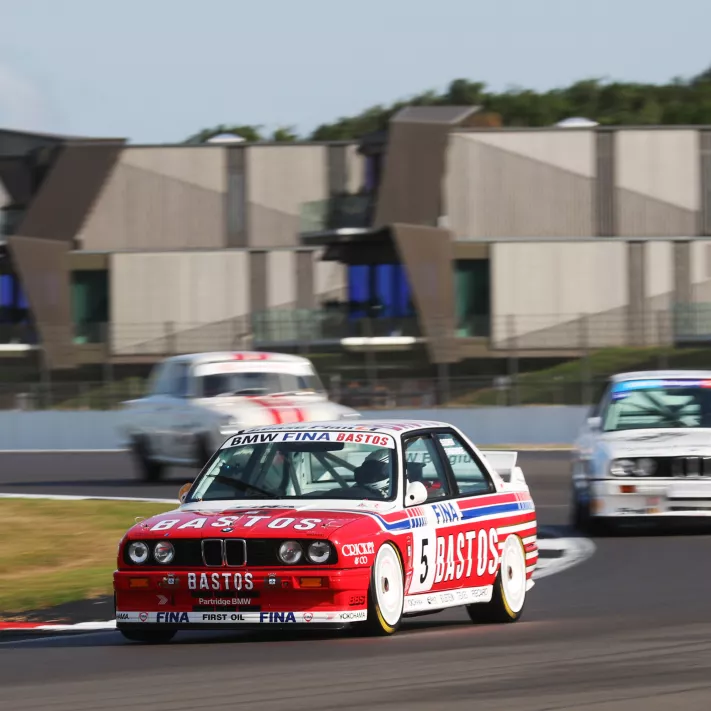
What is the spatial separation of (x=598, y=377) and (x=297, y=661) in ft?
102

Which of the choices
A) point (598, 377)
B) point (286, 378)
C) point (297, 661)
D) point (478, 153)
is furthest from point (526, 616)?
point (478, 153)

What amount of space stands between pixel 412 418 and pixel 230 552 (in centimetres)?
2932

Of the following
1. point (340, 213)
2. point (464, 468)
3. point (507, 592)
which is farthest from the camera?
point (340, 213)

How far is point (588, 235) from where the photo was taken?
5488 cm

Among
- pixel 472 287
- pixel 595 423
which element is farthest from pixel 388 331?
pixel 595 423

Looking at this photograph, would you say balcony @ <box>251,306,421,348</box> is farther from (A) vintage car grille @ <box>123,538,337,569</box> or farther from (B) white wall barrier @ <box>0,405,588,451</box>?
(A) vintage car grille @ <box>123,538,337,569</box>

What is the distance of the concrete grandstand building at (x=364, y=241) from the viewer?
1970 inches

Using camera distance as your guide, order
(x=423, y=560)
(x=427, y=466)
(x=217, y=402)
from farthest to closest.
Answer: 1. (x=217, y=402)
2. (x=427, y=466)
3. (x=423, y=560)

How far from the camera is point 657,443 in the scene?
54.3ft

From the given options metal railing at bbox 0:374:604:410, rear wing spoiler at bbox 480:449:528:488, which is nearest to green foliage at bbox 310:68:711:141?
metal railing at bbox 0:374:604:410

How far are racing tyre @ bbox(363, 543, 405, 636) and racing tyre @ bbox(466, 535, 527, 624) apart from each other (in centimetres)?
105

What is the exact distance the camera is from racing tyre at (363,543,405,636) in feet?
30.0

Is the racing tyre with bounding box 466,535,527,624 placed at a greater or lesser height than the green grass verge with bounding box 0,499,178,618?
greater

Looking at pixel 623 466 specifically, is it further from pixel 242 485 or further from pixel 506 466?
pixel 242 485
